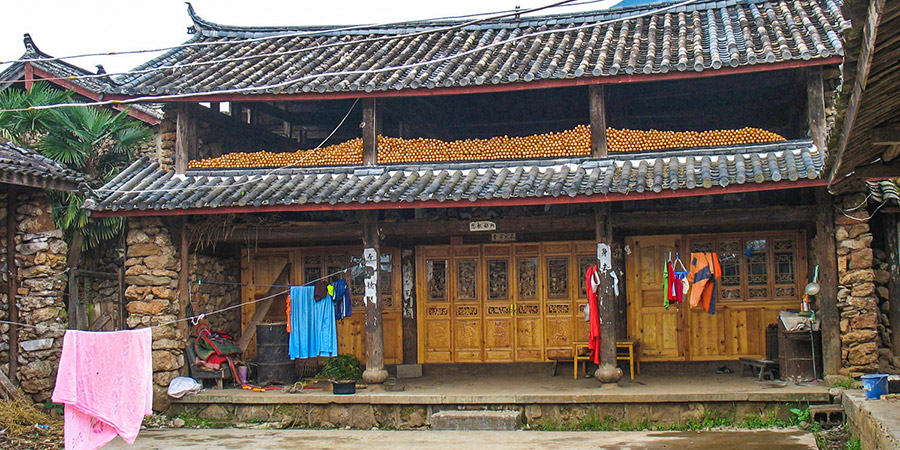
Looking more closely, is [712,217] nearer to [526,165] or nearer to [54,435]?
[526,165]

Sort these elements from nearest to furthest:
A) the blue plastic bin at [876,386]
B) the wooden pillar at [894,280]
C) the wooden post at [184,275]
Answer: the blue plastic bin at [876,386] → the wooden pillar at [894,280] → the wooden post at [184,275]

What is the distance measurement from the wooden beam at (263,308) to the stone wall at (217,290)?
0.35 metres

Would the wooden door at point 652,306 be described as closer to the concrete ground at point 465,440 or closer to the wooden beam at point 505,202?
the wooden beam at point 505,202

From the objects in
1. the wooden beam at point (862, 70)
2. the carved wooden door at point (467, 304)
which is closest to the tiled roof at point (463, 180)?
the carved wooden door at point (467, 304)

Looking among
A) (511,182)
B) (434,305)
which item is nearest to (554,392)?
(511,182)

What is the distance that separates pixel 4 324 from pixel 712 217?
406 inches

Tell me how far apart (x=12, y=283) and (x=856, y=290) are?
11860 millimetres

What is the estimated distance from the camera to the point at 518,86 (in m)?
12.7

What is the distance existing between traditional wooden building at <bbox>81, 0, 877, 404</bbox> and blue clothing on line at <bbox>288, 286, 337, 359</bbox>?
2.78ft

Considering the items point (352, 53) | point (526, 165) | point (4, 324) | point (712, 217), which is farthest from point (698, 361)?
point (4, 324)

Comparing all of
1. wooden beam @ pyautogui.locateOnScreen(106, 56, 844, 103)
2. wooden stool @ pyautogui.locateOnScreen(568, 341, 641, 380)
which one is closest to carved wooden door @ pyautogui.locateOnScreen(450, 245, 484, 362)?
wooden stool @ pyautogui.locateOnScreen(568, 341, 641, 380)

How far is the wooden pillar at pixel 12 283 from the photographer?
505 inches

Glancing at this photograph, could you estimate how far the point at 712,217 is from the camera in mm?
12711

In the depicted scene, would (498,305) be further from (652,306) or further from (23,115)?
(23,115)
